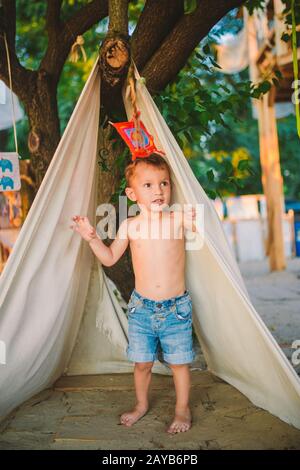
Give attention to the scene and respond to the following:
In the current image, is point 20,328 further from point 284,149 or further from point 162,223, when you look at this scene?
point 284,149

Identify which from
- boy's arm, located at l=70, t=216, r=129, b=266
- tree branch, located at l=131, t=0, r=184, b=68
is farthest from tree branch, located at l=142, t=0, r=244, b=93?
boy's arm, located at l=70, t=216, r=129, b=266

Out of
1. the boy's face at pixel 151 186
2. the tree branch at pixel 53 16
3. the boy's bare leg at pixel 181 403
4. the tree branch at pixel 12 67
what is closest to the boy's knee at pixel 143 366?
the boy's bare leg at pixel 181 403

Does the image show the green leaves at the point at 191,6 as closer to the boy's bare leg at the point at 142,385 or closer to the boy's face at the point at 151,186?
the boy's face at the point at 151,186

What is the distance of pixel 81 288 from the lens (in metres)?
2.89

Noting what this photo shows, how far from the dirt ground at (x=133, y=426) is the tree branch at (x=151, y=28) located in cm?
211

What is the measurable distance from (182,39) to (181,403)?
2.24 metres

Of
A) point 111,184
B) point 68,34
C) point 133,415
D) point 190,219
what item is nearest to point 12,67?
point 68,34

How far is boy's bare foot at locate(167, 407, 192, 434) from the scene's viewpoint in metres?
2.17

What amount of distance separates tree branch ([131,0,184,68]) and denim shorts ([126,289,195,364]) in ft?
5.50

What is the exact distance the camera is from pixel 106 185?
3168 millimetres

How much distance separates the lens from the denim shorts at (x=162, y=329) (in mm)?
2342

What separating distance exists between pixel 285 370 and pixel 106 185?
1.72 m

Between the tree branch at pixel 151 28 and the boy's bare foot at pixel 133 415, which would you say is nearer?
the boy's bare foot at pixel 133 415
